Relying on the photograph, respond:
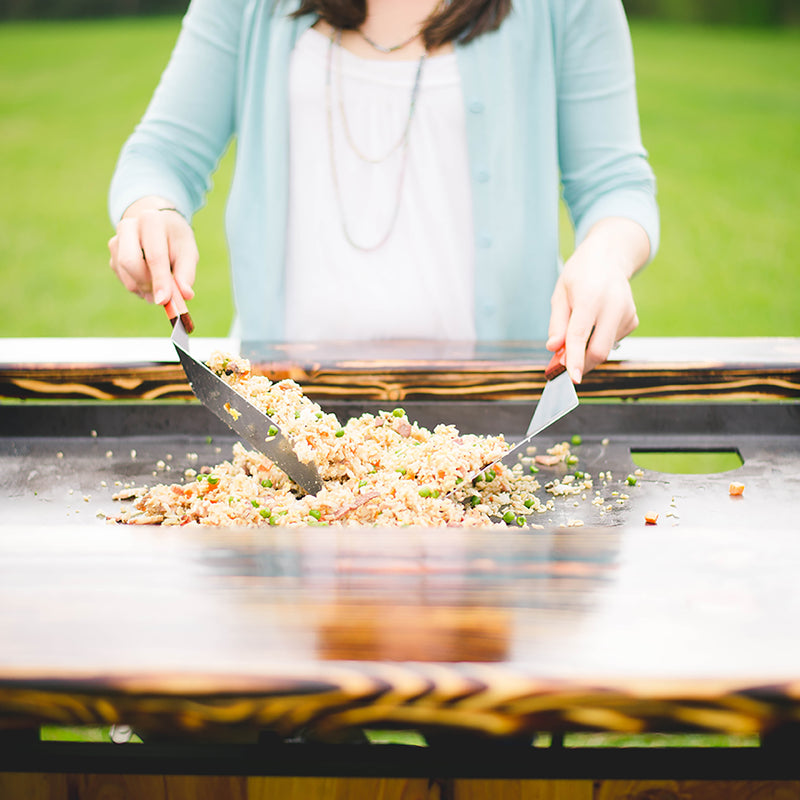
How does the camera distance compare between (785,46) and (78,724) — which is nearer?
(78,724)

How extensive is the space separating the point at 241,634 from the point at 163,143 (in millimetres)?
1321

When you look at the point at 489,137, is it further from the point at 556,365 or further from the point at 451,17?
the point at 556,365

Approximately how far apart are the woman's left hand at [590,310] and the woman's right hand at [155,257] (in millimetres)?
606

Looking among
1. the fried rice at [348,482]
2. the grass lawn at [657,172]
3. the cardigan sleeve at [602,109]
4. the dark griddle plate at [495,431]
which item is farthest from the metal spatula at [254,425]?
the grass lawn at [657,172]

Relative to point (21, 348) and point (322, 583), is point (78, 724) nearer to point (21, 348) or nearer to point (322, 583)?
point (322, 583)

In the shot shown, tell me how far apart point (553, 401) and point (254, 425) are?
0.44m

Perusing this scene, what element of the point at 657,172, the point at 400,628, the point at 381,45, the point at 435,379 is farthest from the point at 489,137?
the point at 657,172

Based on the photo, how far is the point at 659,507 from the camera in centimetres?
120

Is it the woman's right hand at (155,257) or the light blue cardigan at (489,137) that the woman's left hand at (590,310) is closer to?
the light blue cardigan at (489,137)

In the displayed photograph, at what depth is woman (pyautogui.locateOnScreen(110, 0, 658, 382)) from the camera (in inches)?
68.1

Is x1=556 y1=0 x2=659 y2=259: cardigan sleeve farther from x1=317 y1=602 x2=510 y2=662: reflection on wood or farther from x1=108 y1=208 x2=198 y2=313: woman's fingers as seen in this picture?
x1=317 y1=602 x2=510 y2=662: reflection on wood

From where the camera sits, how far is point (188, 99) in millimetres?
1780

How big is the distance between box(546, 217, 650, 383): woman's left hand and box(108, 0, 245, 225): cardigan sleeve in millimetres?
827

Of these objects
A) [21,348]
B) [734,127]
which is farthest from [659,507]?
[734,127]
